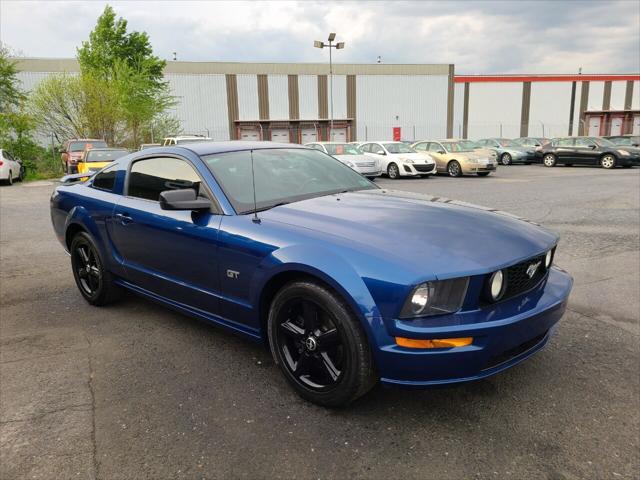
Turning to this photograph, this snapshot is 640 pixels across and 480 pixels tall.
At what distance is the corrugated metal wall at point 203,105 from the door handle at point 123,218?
40631mm

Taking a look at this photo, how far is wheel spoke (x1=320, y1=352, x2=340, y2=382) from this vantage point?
9.04ft

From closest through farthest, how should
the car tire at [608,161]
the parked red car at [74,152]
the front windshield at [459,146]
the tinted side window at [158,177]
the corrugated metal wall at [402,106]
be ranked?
the tinted side window at [158,177], the parked red car at [74,152], the front windshield at [459,146], the car tire at [608,161], the corrugated metal wall at [402,106]

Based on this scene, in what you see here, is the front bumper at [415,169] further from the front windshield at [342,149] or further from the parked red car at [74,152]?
the parked red car at [74,152]

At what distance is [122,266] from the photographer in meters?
4.23

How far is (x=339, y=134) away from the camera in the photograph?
46969mm

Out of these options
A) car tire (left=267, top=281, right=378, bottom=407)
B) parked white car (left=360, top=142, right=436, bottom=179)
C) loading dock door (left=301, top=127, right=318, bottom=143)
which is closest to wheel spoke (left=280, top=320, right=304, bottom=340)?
car tire (left=267, top=281, right=378, bottom=407)

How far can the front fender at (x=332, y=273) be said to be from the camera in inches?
98.6

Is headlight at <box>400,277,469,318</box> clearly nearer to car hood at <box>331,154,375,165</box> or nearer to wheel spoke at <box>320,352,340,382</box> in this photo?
wheel spoke at <box>320,352,340,382</box>

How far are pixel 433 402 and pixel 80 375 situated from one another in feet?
7.49

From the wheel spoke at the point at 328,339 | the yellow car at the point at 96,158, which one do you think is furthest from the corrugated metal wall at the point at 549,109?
the wheel spoke at the point at 328,339

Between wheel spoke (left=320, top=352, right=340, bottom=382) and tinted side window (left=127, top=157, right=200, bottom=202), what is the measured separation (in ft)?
4.94

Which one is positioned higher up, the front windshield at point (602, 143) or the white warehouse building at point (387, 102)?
the white warehouse building at point (387, 102)

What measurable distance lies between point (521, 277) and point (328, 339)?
110 cm

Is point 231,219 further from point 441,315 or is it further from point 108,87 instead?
point 108,87
